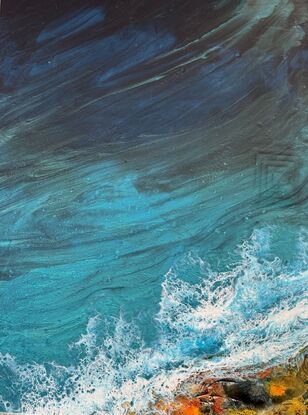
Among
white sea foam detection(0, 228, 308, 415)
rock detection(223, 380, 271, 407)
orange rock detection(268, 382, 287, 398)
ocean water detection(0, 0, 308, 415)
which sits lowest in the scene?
orange rock detection(268, 382, 287, 398)

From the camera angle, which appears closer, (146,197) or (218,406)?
(218,406)

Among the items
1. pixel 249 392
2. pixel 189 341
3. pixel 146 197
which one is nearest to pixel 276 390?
pixel 249 392

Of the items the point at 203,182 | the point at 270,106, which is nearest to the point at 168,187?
the point at 203,182

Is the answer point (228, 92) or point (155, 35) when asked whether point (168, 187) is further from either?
point (155, 35)

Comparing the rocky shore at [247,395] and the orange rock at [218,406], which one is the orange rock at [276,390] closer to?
the rocky shore at [247,395]

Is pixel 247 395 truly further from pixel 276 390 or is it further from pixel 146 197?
pixel 146 197

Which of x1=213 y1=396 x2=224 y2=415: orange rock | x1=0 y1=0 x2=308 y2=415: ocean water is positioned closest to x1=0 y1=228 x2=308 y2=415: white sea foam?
x1=0 y1=0 x2=308 y2=415: ocean water

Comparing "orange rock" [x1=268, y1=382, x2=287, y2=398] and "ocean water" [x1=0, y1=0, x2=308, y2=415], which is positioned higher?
"ocean water" [x1=0, y1=0, x2=308, y2=415]

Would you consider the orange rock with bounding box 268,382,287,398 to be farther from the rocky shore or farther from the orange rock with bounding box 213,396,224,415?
the orange rock with bounding box 213,396,224,415
